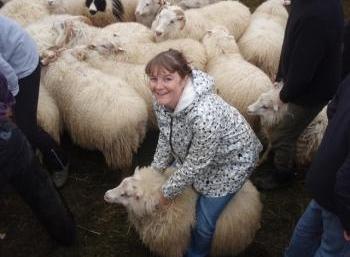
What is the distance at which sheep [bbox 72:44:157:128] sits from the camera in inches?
150

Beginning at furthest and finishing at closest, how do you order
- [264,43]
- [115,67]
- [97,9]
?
[97,9] < [264,43] < [115,67]

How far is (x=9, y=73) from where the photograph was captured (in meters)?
2.50

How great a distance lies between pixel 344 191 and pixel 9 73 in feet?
6.13

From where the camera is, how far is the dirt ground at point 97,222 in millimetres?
3129

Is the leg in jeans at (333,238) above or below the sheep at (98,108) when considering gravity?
above

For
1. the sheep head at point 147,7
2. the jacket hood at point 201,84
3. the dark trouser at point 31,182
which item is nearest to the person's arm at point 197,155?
the jacket hood at point 201,84

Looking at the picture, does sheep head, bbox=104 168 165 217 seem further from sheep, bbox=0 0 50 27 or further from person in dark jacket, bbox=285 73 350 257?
sheep, bbox=0 0 50 27

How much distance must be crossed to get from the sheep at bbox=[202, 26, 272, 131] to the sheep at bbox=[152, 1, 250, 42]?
1.81 ft

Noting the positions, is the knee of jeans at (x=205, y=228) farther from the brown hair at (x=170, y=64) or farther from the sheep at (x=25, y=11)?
the sheep at (x=25, y=11)

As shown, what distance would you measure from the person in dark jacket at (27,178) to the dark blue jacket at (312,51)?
1637mm

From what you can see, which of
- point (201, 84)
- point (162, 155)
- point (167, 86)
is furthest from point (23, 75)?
point (201, 84)

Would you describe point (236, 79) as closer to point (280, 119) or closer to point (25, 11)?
point (280, 119)

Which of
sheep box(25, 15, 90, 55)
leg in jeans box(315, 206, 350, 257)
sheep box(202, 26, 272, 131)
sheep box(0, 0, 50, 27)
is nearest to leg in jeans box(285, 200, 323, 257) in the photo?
leg in jeans box(315, 206, 350, 257)

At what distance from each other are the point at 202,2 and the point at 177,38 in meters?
1.26
